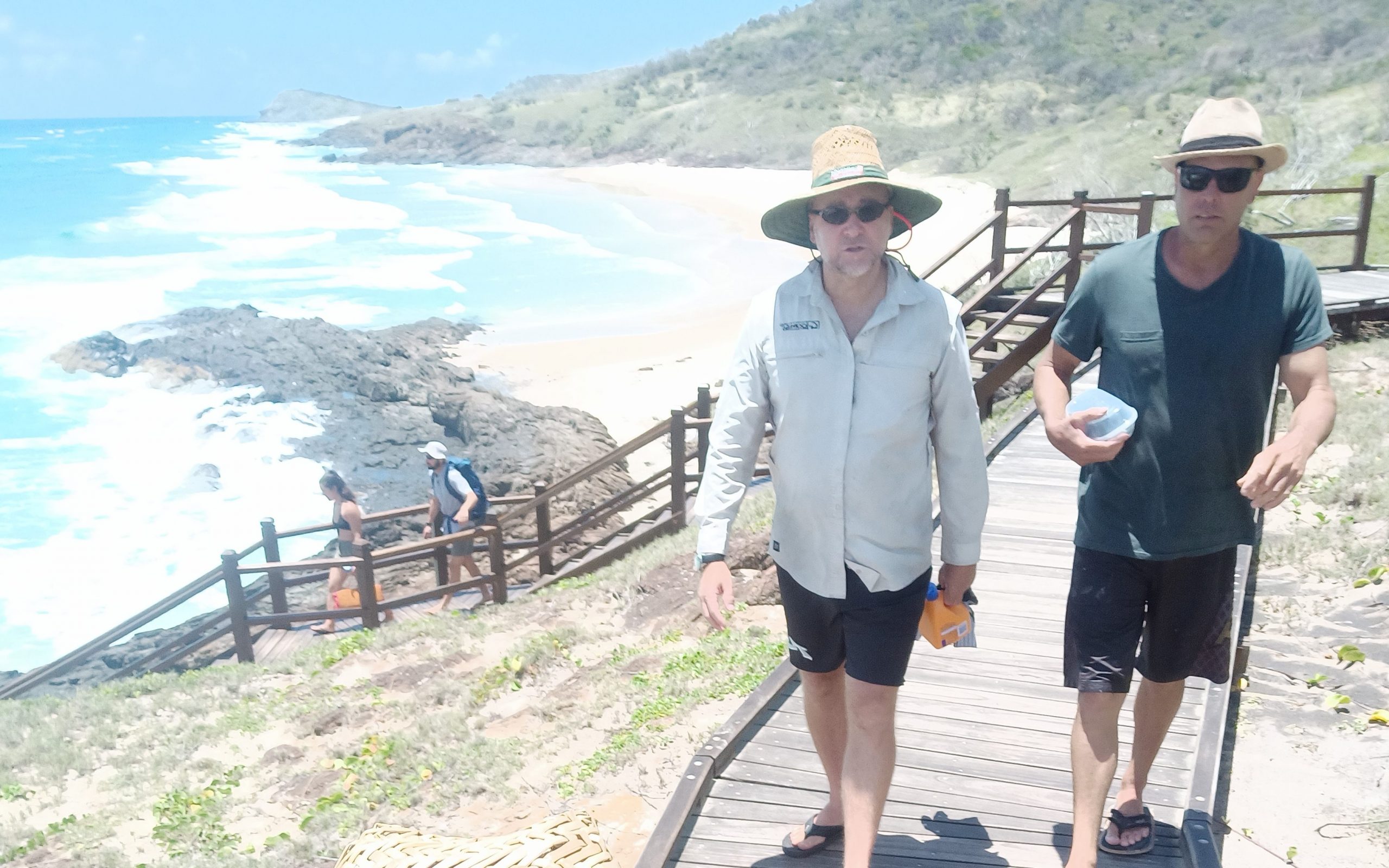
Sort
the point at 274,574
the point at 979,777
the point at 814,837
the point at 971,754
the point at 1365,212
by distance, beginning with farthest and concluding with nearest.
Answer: the point at 1365,212, the point at 274,574, the point at 971,754, the point at 979,777, the point at 814,837

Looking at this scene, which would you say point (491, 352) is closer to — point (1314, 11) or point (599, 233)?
point (599, 233)

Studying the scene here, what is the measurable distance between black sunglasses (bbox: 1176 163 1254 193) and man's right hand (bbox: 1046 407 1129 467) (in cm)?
58

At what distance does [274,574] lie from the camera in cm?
922

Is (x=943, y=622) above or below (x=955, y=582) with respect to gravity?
below

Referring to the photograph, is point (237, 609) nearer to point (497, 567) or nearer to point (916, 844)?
point (497, 567)

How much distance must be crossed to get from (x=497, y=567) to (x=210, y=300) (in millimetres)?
30639

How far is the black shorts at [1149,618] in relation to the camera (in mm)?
2711

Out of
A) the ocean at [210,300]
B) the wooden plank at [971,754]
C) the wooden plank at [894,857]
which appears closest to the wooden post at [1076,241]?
the wooden plank at [971,754]

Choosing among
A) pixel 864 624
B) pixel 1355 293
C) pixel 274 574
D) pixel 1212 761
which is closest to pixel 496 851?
pixel 864 624

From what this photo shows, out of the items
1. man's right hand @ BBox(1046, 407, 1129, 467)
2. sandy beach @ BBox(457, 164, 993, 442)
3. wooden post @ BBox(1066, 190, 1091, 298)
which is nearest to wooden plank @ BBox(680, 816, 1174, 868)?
man's right hand @ BBox(1046, 407, 1129, 467)

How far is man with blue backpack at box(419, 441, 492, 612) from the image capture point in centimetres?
911

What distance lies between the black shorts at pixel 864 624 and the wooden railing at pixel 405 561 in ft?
20.3

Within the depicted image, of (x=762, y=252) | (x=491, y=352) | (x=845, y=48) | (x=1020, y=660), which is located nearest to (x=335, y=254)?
(x=762, y=252)

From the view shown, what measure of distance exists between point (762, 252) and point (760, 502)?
26.9 m
